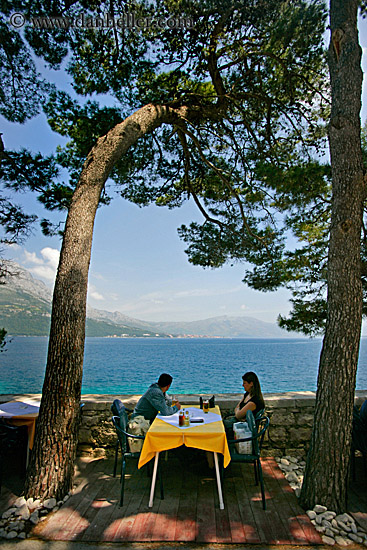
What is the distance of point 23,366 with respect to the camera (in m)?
40.8

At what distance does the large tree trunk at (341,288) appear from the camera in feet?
9.33

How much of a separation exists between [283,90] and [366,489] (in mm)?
5459

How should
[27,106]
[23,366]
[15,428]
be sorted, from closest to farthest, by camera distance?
[15,428], [27,106], [23,366]

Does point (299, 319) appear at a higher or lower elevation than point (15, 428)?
higher

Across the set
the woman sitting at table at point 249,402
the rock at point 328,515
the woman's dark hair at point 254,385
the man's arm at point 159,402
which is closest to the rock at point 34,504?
the man's arm at point 159,402

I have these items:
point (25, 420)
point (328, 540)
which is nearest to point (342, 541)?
point (328, 540)

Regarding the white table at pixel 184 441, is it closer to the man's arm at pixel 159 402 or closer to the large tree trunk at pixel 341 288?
the man's arm at pixel 159 402

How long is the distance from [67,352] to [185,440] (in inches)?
54.5

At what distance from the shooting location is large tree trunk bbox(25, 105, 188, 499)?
118 inches

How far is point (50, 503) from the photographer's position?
2.87m

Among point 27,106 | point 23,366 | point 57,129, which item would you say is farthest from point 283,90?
point 23,366

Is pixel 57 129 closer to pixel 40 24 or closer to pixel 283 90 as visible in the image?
pixel 40 24

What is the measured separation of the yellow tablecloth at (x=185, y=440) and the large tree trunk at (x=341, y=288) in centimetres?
82

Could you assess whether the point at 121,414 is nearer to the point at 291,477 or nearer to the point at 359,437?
the point at 291,477
